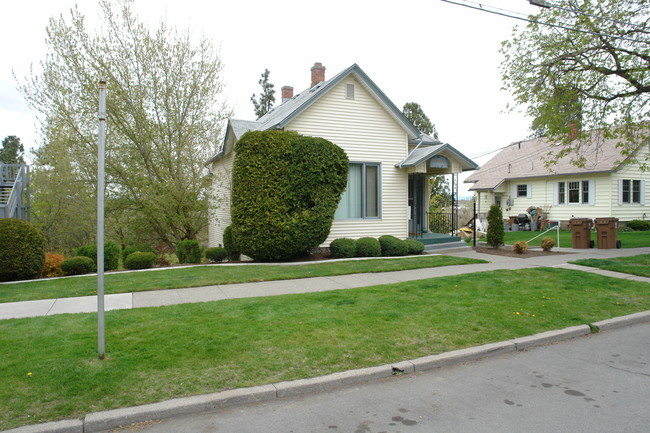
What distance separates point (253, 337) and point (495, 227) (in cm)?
1270

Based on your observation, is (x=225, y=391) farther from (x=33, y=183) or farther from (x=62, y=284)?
(x=33, y=183)

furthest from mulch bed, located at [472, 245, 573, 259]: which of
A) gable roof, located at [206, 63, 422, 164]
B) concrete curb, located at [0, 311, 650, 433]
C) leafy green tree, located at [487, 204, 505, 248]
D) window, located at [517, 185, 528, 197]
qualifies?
window, located at [517, 185, 528, 197]

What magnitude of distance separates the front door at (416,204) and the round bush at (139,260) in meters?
9.53

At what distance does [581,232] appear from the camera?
53.8 ft

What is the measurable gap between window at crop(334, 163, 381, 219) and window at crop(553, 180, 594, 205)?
1725 centimetres

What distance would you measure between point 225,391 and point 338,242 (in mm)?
9891

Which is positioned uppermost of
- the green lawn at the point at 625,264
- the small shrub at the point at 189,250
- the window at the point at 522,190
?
the window at the point at 522,190

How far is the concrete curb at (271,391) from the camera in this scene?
12.1 ft

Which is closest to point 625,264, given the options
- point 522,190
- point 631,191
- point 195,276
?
point 195,276

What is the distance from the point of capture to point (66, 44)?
15.2 meters

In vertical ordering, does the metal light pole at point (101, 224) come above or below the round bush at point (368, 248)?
above

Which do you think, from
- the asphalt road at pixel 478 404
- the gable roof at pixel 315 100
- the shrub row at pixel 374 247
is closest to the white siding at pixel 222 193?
the gable roof at pixel 315 100

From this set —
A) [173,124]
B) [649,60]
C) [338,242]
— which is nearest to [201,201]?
[173,124]

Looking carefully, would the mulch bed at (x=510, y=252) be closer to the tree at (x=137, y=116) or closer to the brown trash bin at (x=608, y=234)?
the brown trash bin at (x=608, y=234)
